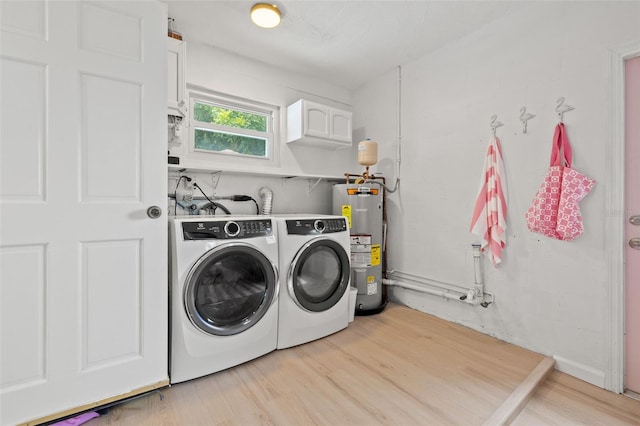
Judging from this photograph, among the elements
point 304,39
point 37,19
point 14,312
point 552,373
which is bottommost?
point 552,373

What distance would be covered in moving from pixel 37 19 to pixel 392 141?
8.68ft

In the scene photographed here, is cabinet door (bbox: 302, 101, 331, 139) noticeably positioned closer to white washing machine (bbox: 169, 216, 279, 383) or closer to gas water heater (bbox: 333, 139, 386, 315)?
gas water heater (bbox: 333, 139, 386, 315)

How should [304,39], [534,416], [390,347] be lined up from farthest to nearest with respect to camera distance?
1. [304,39]
2. [390,347]
3. [534,416]

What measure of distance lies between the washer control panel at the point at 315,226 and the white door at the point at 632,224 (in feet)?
5.61

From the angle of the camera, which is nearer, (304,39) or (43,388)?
(43,388)

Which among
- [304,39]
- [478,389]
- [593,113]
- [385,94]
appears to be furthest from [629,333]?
[304,39]

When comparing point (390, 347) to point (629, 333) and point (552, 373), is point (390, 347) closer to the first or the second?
point (552, 373)

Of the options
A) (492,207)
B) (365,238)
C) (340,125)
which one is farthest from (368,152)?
(492,207)

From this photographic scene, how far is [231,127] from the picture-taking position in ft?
8.98

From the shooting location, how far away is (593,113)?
1.73 meters

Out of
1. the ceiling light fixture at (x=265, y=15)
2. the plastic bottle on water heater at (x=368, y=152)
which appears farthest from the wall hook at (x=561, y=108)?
the ceiling light fixture at (x=265, y=15)

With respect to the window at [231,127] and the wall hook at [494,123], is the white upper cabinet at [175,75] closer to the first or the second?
the window at [231,127]

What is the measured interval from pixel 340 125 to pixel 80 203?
2.32 metres

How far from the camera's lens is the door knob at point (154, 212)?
1510mm
